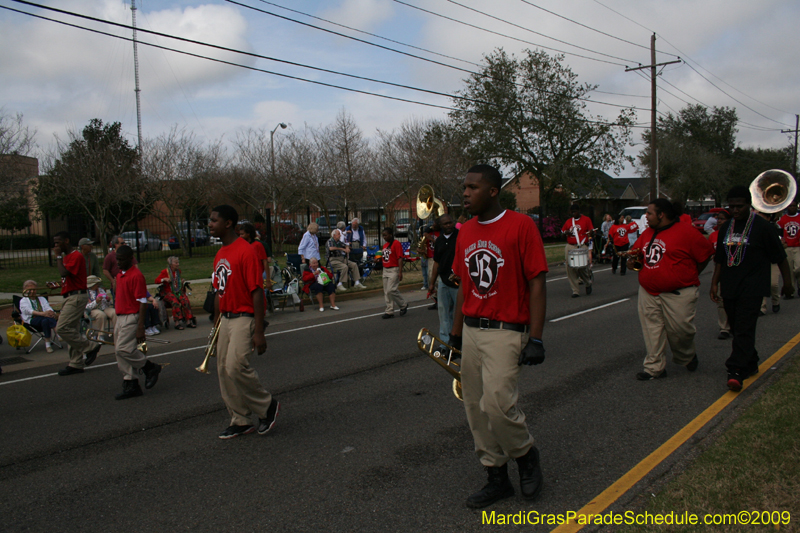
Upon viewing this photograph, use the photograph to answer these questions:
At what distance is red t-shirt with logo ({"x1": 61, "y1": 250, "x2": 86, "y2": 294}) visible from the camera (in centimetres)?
767

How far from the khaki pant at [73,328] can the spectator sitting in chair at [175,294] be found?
319cm

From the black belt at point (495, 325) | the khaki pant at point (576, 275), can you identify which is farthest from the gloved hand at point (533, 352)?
the khaki pant at point (576, 275)

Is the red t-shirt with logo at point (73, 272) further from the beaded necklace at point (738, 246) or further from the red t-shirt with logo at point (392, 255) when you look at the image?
the beaded necklace at point (738, 246)

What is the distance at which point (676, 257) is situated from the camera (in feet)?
19.8

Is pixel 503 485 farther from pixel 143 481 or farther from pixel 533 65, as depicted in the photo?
pixel 533 65

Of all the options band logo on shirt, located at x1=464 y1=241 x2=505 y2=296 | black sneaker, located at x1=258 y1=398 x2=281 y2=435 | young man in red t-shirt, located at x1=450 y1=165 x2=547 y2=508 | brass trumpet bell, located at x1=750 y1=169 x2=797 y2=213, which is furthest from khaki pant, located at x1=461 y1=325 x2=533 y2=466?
brass trumpet bell, located at x1=750 y1=169 x2=797 y2=213

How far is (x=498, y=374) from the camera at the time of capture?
340cm

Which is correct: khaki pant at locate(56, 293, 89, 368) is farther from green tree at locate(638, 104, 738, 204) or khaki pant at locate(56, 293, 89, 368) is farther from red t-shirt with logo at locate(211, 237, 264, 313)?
green tree at locate(638, 104, 738, 204)

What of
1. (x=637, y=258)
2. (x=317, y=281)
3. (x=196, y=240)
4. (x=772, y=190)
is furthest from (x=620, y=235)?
(x=196, y=240)

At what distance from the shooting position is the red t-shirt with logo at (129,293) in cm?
654

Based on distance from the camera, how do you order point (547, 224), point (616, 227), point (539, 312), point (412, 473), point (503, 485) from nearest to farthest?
point (539, 312) → point (503, 485) → point (412, 473) → point (616, 227) → point (547, 224)

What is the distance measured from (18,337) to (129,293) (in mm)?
3980

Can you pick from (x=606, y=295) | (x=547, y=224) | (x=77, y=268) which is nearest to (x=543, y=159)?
(x=547, y=224)

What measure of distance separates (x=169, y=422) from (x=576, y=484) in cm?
377
